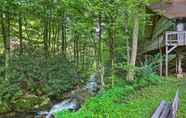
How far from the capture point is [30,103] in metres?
18.8

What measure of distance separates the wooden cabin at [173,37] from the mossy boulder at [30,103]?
826 cm

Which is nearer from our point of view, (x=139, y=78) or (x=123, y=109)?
Result: (x=123, y=109)

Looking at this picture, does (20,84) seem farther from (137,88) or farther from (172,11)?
(172,11)

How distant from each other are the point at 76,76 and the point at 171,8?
28.8ft

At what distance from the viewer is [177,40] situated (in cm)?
2320

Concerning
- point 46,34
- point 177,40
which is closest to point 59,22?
point 46,34

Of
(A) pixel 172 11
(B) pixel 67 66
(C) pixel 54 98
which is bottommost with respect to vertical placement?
(C) pixel 54 98

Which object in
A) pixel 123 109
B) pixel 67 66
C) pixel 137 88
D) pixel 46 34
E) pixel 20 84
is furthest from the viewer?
pixel 46 34

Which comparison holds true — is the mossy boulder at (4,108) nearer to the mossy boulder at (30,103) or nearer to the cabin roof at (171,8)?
the mossy boulder at (30,103)

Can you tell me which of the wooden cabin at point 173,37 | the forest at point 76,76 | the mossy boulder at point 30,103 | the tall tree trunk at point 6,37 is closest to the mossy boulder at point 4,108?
the forest at point 76,76

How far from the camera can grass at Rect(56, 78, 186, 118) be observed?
12680 millimetres

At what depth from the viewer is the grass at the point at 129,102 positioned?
12680mm

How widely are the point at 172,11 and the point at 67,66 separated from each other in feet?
28.3

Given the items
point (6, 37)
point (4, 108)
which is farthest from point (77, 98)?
point (6, 37)
